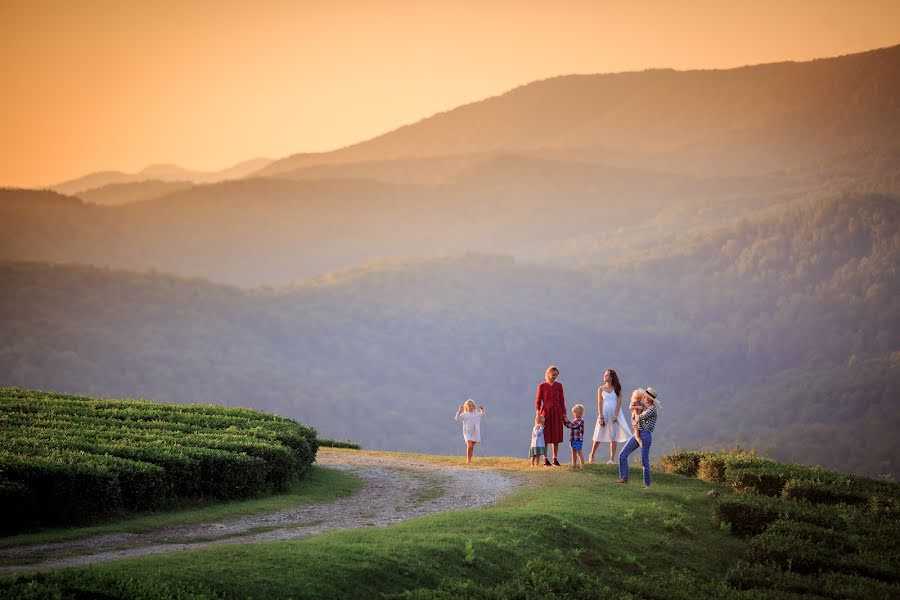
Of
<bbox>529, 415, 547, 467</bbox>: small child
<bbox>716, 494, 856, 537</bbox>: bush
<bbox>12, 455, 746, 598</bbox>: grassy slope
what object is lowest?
<bbox>12, 455, 746, 598</bbox>: grassy slope

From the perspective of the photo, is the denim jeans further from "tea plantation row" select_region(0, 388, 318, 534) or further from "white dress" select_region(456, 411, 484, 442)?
"tea plantation row" select_region(0, 388, 318, 534)

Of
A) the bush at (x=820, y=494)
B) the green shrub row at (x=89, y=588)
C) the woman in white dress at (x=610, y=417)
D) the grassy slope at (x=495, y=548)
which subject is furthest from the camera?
the woman in white dress at (x=610, y=417)

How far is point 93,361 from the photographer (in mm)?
187875

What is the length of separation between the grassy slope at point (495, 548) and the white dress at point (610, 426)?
3.68ft

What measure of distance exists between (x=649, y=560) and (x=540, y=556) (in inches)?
109

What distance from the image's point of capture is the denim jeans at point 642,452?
2317 cm

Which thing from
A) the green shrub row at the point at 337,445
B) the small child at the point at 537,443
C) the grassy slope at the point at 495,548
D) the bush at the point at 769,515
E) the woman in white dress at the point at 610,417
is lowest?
the grassy slope at the point at 495,548

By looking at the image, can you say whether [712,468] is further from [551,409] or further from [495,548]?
[495,548]

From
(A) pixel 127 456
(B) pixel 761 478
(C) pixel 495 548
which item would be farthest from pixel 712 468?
(A) pixel 127 456

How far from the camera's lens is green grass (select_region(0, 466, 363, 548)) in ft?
53.9

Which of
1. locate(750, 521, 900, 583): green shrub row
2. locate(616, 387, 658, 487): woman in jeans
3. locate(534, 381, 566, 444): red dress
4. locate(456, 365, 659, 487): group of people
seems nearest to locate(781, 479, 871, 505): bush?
locate(750, 521, 900, 583): green shrub row

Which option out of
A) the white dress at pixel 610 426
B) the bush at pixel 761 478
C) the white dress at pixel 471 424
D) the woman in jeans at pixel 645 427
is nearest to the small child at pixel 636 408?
the woman in jeans at pixel 645 427

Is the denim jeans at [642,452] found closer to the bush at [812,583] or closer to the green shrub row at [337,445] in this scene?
the bush at [812,583]

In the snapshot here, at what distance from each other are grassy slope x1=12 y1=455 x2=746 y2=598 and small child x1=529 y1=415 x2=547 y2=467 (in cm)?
161
